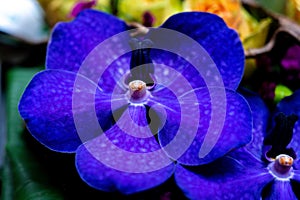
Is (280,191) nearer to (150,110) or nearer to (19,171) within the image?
(150,110)

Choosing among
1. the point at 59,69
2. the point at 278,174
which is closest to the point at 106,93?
the point at 59,69

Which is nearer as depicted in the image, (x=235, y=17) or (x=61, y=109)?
(x=61, y=109)

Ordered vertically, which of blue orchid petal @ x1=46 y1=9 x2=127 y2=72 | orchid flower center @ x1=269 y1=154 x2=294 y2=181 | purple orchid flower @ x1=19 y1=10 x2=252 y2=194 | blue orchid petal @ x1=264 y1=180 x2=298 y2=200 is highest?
blue orchid petal @ x1=46 y1=9 x2=127 y2=72

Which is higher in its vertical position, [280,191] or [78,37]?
[78,37]

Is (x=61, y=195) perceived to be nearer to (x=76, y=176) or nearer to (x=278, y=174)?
(x=76, y=176)

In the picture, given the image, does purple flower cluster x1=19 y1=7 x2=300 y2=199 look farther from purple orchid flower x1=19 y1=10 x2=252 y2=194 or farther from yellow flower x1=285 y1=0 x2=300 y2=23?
yellow flower x1=285 y1=0 x2=300 y2=23

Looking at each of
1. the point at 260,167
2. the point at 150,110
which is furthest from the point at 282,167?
the point at 150,110

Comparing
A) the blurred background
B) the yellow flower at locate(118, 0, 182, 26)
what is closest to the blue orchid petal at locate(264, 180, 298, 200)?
the blurred background
